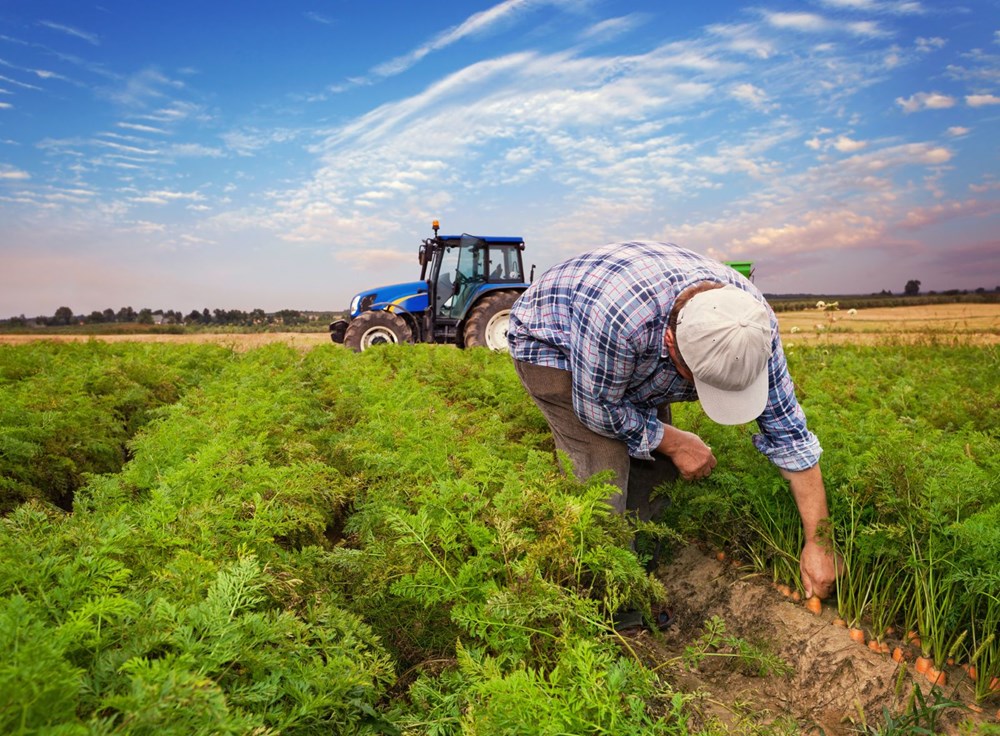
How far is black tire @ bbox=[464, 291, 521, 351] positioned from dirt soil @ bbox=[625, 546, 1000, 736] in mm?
9944

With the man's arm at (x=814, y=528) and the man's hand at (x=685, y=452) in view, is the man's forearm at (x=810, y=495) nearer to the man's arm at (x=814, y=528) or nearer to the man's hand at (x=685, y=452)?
the man's arm at (x=814, y=528)

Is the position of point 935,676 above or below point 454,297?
below

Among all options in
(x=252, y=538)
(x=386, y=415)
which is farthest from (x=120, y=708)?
(x=386, y=415)

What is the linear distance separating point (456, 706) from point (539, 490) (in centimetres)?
102

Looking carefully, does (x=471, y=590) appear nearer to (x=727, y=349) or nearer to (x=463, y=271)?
(x=727, y=349)

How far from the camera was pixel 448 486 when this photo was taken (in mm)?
3123

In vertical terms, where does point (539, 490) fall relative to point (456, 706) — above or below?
above

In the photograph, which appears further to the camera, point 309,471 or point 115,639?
point 309,471

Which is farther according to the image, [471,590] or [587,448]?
[587,448]

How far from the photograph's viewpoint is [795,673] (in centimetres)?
360

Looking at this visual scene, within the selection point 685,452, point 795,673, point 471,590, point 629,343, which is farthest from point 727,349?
point 795,673

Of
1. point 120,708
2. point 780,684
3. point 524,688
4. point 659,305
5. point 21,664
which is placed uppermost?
point 659,305

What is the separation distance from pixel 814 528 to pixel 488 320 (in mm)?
10592

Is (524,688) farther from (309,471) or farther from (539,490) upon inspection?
(309,471)
